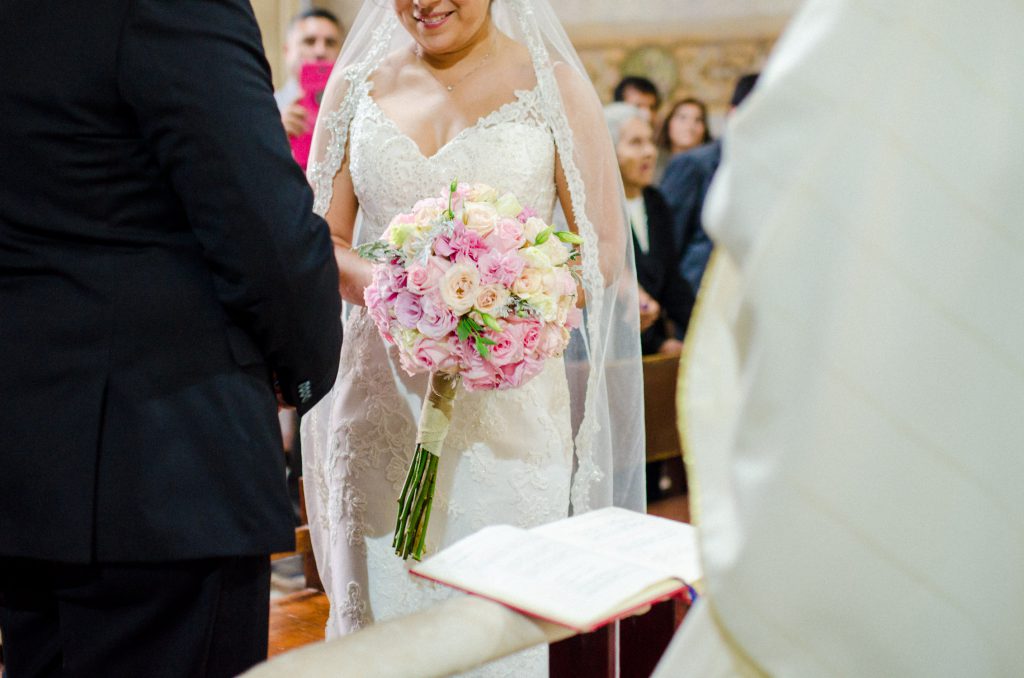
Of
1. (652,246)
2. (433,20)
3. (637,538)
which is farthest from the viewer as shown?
(652,246)

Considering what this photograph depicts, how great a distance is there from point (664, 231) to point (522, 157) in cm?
329

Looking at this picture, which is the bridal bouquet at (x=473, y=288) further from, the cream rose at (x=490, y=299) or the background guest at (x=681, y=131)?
the background guest at (x=681, y=131)

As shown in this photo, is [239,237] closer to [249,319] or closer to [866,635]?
[249,319]

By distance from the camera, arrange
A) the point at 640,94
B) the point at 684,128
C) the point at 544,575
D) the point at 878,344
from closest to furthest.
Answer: the point at 878,344 < the point at 544,575 < the point at 684,128 < the point at 640,94

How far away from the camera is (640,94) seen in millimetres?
7836

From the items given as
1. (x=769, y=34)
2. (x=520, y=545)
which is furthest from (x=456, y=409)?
(x=769, y=34)

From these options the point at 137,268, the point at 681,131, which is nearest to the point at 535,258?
the point at 137,268

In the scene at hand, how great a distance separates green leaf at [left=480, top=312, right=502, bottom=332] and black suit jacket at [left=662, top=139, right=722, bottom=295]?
390 cm

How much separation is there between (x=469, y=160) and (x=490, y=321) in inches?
24.7

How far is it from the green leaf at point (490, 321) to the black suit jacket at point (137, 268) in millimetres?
690

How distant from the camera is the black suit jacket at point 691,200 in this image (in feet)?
21.8

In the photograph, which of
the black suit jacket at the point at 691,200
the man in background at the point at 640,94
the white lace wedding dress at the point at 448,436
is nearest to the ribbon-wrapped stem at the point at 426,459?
the white lace wedding dress at the point at 448,436

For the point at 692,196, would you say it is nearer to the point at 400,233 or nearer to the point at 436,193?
the point at 436,193

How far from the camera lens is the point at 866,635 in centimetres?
99
